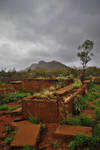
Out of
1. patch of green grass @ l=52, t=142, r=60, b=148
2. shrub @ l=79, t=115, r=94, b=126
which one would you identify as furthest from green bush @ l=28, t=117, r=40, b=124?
shrub @ l=79, t=115, r=94, b=126

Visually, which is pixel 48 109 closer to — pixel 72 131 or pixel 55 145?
pixel 72 131

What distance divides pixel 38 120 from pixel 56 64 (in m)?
47.0

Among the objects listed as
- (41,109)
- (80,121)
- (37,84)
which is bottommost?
(80,121)

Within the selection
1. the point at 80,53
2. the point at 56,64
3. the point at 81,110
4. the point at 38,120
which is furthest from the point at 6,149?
the point at 56,64

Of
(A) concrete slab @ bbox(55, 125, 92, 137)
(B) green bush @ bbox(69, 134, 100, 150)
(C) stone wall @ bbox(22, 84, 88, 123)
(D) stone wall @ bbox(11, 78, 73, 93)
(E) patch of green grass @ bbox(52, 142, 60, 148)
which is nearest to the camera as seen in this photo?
(B) green bush @ bbox(69, 134, 100, 150)

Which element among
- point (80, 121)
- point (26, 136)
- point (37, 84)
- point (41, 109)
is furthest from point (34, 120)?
point (37, 84)

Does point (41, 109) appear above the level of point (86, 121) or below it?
above

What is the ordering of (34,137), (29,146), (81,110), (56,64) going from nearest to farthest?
(29,146) → (34,137) → (81,110) → (56,64)

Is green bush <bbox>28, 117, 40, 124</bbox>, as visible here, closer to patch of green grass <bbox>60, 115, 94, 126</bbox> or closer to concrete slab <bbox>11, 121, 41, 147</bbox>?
concrete slab <bbox>11, 121, 41, 147</bbox>

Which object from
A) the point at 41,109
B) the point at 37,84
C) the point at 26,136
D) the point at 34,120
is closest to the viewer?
the point at 26,136

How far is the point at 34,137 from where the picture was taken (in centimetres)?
249

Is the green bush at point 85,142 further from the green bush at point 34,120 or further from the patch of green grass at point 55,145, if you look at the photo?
the green bush at point 34,120

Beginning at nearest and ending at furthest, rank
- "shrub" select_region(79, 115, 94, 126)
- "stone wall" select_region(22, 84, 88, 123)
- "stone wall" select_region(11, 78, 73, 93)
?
"shrub" select_region(79, 115, 94, 126)
"stone wall" select_region(22, 84, 88, 123)
"stone wall" select_region(11, 78, 73, 93)

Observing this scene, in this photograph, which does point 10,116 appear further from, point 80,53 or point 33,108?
point 80,53
